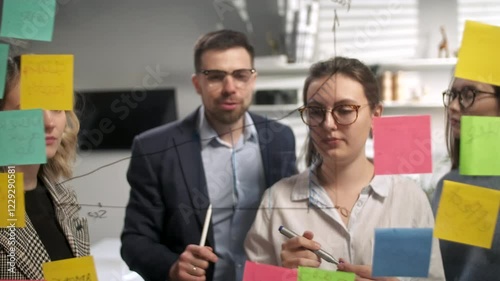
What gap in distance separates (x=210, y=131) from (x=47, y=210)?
35cm

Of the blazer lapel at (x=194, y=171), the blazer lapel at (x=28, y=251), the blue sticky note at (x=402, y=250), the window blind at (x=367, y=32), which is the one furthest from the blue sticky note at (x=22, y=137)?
the blue sticky note at (x=402, y=250)

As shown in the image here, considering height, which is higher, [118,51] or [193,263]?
[118,51]

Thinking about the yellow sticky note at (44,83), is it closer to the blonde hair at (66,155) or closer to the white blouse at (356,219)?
the blonde hair at (66,155)

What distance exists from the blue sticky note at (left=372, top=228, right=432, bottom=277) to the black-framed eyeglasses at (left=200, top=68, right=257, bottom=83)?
388mm

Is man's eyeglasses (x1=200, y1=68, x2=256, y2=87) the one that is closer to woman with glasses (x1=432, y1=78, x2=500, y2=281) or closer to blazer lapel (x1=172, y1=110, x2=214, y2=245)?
blazer lapel (x1=172, y1=110, x2=214, y2=245)

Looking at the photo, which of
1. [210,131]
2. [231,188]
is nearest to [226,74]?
[210,131]

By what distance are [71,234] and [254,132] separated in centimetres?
41

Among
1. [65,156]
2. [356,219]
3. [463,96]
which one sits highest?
[463,96]

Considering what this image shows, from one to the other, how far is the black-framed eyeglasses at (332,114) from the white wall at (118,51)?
0.69 feet

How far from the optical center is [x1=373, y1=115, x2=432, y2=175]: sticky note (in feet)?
3.47

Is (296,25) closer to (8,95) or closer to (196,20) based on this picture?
(196,20)

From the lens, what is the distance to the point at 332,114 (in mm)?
1073

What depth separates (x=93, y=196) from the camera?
113cm

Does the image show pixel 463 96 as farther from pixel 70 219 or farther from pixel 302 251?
pixel 70 219
